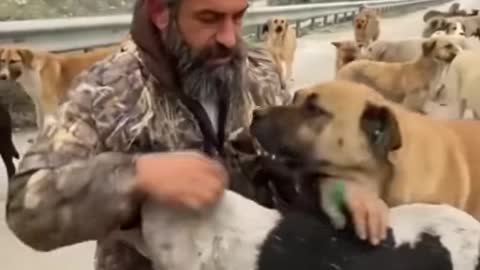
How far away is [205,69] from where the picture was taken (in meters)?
1.07

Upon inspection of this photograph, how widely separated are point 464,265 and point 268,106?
1.43 ft

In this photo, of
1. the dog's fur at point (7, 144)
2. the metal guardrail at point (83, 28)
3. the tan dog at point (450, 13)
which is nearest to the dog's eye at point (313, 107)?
the metal guardrail at point (83, 28)

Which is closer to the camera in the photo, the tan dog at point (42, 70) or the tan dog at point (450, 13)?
the tan dog at point (42, 70)

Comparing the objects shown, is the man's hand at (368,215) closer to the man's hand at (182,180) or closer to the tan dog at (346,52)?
the man's hand at (182,180)

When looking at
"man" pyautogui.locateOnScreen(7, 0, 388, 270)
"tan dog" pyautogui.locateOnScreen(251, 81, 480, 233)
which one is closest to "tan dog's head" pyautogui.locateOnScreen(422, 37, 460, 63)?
"tan dog" pyautogui.locateOnScreen(251, 81, 480, 233)

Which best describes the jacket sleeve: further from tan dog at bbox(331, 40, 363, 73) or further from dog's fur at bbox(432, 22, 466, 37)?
dog's fur at bbox(432, 22, 466, 37)

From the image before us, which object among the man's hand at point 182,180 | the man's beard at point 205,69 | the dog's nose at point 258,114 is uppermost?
the man's beard at point 205,69

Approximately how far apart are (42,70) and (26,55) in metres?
0.08

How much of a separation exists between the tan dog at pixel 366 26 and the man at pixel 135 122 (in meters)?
2.91

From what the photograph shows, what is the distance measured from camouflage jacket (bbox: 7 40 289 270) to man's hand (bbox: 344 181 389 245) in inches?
7.8

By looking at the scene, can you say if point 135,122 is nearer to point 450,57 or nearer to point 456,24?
point 450,57

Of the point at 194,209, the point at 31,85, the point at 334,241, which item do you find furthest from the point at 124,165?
the point at 31,85

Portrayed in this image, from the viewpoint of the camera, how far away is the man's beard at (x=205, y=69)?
1.06 meters

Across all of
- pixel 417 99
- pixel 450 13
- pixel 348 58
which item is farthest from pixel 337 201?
pixel 450 13
